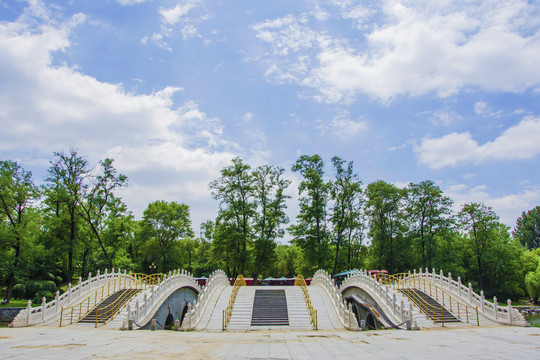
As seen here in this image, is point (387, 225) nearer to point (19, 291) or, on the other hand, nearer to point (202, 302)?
point (202, 302)

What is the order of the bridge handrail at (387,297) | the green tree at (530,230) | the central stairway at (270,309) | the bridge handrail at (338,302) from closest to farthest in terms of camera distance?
the bridge handrail at (387,297) < the bridge handrail at (338,302) < the central stairway at (270,309) < the green tree at (530,230)

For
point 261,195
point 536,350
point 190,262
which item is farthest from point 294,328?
point 190,262

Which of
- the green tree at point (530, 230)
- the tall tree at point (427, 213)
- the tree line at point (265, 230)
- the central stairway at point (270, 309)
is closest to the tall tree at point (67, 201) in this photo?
the tree line at point (265, 230)

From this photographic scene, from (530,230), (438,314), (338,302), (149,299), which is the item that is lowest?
(438,314)

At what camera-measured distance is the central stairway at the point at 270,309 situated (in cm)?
2388


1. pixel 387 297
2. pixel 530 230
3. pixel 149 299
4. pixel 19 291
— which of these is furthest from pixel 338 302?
pixel 530 230

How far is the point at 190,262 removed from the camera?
6806 cm

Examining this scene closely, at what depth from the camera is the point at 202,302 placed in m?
25.0

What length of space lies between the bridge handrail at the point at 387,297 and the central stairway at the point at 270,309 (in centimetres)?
646

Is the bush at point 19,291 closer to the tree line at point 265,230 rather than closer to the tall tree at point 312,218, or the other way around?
the tree line at point 265,230

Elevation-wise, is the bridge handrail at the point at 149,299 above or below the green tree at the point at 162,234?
below

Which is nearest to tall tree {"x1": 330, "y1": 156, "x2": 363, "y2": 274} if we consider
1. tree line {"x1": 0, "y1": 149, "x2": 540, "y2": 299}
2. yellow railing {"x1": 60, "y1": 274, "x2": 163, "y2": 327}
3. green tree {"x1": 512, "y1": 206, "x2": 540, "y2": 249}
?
tree line {"x1": 0, "y1": 149, "x2": 540, "y2": 299}

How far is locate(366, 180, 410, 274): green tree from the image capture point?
1977 inches

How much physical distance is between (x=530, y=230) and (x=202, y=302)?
10476 centimetres
